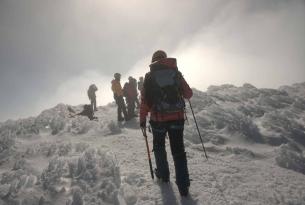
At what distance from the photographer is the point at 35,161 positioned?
9.88m

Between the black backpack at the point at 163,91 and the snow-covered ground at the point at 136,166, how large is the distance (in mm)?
1782

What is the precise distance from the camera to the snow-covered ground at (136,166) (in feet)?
24.6

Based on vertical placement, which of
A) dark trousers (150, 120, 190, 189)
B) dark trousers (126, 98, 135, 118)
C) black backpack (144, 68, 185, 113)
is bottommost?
dark trousers (150, 120, 190, 189)

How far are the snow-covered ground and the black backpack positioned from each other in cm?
178

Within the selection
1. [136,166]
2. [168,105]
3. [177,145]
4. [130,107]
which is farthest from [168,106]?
[130,107]

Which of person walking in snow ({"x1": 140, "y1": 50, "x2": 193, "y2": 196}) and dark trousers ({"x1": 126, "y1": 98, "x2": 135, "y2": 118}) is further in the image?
dark trousers ({"x1": 126, "y1": 98, "x2": 135, "y2": 118})

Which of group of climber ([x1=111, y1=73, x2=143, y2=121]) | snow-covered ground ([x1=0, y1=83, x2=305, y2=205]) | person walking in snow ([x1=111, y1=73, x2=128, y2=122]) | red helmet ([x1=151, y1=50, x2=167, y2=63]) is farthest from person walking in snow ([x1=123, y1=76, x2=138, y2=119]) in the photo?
red helmet ([x1=151, y1=50, x2=167, y2=63])

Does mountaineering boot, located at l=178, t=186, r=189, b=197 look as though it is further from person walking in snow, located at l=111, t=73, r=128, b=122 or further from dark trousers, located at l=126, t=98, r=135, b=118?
dark trousers, located at l=126, t=98, r=135, b=118

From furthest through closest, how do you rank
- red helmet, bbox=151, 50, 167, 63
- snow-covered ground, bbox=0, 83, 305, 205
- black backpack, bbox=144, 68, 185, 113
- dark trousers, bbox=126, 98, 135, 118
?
dark trousers, bbox=126, 98, 135, 118
red helmet, bbox=151, 50, 167, 63
snow-covered ground, bbox=0, 83, 305, 205
black backpack, bbox=144, 68, 185, 113

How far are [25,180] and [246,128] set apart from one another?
10.5 m

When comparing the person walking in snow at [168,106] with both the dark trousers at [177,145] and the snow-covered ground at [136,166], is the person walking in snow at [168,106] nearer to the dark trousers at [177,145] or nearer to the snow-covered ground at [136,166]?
the dark trousers at [177,145]

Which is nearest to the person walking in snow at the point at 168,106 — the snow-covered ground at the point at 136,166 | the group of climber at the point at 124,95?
the snow-covered ground at the point at 136,166

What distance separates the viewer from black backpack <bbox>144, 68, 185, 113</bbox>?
24.0ft

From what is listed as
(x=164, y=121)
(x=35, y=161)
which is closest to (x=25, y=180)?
(x=35, y=161)
